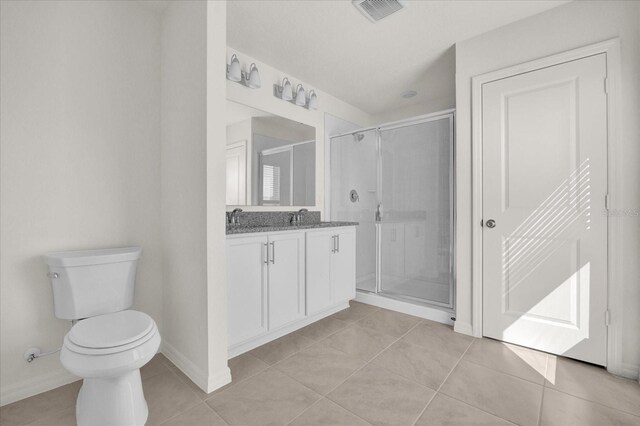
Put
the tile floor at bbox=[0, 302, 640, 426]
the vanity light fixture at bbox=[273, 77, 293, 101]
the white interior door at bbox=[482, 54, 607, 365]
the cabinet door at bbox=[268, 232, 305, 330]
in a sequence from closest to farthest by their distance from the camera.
Result: the tile floor at bbox=[0, 302, 640, 426]
the white interior door at bbox=[482, 54, 607, 365]
the cabinet door at bbox=[268, 232, 305, 330]
the vanity light fixture at bbox=[273, 77, 293, 101]

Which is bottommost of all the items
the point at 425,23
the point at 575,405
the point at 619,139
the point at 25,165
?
the point at 575,405

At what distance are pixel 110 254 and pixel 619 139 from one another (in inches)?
124

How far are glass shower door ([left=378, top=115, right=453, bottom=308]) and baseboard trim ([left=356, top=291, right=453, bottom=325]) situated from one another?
10cm

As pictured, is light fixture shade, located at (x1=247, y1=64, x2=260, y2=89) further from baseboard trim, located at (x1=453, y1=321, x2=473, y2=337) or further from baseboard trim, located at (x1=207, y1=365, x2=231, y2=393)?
baseboard trim, located at (x1=453, y1=321, x2=473, y2=337)

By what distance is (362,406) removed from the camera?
154 centimetres

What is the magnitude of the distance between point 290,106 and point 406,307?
7.78 feet

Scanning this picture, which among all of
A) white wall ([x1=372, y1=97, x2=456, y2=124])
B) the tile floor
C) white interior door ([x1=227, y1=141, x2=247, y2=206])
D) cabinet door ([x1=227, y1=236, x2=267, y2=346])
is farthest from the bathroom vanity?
white wall ([x1=372, y1=97, x2=456, y2=124])

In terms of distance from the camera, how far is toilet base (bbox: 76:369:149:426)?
1.32 metres

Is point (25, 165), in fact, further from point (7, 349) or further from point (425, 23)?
point (425, 23)

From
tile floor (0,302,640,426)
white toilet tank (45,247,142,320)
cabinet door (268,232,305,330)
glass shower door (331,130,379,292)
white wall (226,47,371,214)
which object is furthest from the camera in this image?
glass shower door (331,130,379,292)

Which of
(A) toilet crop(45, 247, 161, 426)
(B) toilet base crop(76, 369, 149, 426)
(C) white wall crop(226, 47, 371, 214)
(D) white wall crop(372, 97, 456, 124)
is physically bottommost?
(B) toilet base crop(76, 369, 149, 426)

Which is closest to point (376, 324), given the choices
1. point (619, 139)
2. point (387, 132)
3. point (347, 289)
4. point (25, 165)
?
point (347, 289)

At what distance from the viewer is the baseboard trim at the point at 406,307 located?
2.70 meters

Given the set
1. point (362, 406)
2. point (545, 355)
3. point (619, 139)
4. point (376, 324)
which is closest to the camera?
point (362, 406)
